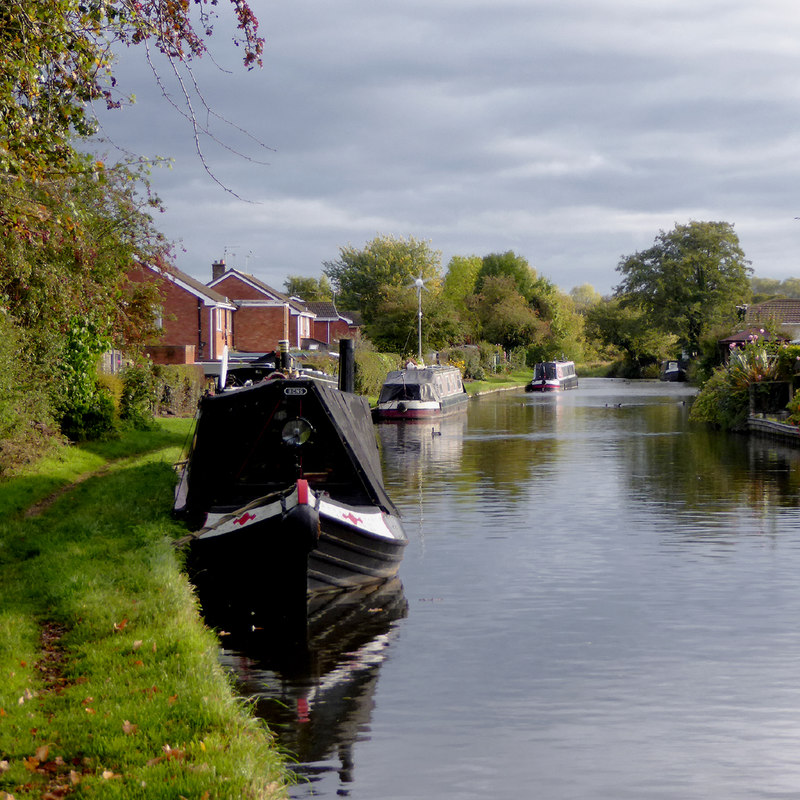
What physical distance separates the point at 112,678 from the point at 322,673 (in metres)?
2.88

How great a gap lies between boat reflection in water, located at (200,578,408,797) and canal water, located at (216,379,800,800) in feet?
0.09

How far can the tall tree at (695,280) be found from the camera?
10338 cm

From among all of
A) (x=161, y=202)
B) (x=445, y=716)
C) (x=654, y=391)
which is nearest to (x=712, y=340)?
(x=654, y=391)

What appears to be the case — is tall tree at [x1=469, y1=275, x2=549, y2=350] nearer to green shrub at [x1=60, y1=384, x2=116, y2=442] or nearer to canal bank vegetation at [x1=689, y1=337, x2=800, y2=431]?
canal bank vegetation at [x1=689, y1=337, x2=800, y2=431]

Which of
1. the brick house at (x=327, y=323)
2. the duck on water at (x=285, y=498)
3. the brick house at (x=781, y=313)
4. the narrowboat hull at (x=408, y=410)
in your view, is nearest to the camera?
the duck on water at (x=285, y=498)

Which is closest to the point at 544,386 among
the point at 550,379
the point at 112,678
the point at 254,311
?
the point at 550,379

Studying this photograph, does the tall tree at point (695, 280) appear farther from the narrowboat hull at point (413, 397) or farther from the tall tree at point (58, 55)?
the tall tree at point (58, 55)

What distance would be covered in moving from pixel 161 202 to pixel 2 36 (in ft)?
69.4

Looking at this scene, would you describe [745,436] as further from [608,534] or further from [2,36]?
[2,36]

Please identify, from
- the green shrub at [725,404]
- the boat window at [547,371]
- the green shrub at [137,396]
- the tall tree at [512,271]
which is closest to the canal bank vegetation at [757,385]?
the green shrub at [725,404]

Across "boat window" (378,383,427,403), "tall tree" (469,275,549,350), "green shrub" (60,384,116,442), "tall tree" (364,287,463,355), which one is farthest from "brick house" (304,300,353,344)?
"green shrub" (60,384,116,442)

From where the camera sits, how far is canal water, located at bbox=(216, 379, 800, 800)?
807 cm

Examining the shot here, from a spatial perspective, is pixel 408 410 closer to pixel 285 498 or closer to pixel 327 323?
pixel 285 498

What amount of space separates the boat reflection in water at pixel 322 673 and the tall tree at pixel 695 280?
307 feet
